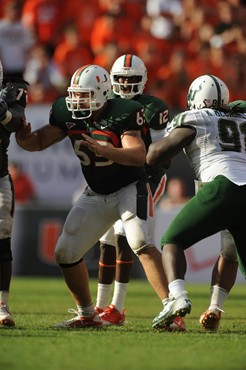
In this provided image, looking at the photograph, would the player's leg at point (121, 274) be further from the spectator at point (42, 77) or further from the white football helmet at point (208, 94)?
the spectator at point (42, 77)

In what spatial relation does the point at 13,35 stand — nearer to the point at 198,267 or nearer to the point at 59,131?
the point at 198,267

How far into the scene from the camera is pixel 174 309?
5805 millimetres

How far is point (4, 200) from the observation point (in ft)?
21.3

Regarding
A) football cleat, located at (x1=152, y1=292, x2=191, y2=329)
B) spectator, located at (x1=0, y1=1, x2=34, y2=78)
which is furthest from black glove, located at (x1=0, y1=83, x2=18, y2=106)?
spectator, located at (x1=0, y1=1, x2=34, y2=78)

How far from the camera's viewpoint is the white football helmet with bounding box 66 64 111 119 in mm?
6258

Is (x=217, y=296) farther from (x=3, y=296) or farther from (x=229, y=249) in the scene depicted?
(x=3, y=296)

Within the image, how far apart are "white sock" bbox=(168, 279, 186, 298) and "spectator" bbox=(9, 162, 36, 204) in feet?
22.3

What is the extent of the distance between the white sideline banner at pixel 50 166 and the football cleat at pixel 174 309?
21.3 ft

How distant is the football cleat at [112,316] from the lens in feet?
22.7

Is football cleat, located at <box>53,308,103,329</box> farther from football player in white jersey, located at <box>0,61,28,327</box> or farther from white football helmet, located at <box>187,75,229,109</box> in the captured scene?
white football helmet, located at <box>187,75,229,109</box>

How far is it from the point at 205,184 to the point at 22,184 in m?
6.75

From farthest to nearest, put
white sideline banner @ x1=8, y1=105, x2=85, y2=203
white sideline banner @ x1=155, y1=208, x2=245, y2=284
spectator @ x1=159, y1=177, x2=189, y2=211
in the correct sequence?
white sideline banner @ x1=8, y1=105, x2=85, y2=203, spectator @ x1=159, y1=177, x2=189, y2=211, white sideline banner @ x1=155, y1=208, x2=245, y2=284

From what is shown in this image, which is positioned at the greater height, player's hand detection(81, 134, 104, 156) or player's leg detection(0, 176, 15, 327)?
player's hand detection(81, 134, 104, 156)

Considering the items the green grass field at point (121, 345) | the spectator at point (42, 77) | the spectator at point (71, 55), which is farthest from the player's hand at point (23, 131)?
the spectator at point (71, 55)
